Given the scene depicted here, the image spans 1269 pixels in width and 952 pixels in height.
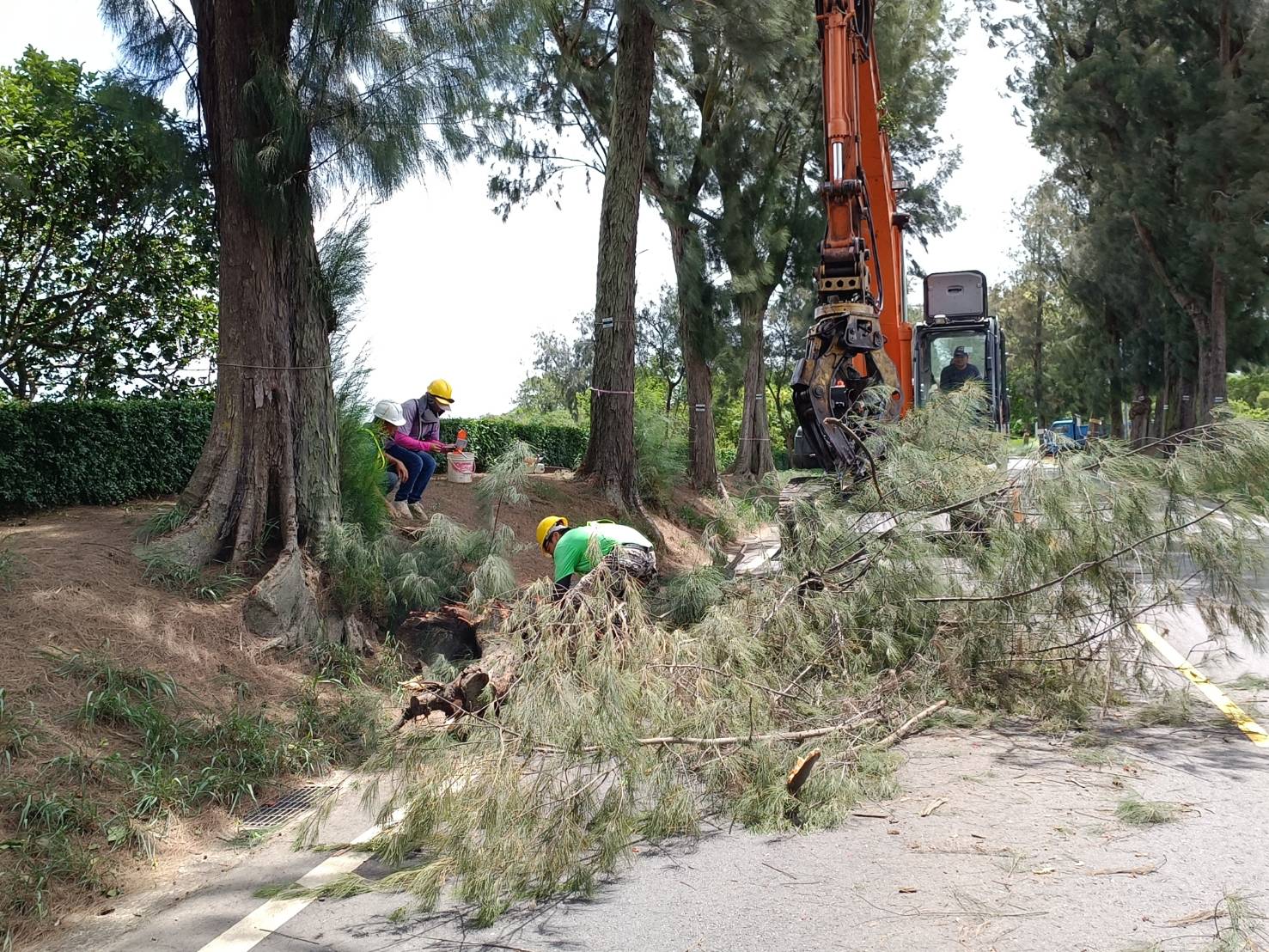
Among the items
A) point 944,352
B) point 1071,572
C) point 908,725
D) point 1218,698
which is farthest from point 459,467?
point 1218,698

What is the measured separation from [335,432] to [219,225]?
5.74 ft

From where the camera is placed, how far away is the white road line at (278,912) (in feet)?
11.7

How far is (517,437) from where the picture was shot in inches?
718

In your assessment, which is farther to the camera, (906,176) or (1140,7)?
(906,176)

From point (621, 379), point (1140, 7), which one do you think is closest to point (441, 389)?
point (621, 379)

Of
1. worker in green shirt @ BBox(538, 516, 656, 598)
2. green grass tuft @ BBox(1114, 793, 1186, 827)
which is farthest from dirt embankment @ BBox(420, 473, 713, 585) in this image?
green grass tuft @ BBox(1114, 793, 1186, 827)

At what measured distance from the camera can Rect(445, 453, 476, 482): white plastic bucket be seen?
41.1 ft

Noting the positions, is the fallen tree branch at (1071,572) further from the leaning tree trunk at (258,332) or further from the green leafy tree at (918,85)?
the green leafy tree at (918,85)

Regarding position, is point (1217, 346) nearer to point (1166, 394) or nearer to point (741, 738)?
point (1166, 394)

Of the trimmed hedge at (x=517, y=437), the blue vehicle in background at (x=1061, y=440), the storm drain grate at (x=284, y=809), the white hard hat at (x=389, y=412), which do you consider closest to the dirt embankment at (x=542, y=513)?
the white hard hat at (x=389, y=412)

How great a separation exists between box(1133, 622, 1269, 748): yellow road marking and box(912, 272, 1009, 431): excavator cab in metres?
6.25

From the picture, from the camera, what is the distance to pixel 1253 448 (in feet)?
19.1

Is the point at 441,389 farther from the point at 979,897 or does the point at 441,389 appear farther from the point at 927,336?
the point at 979,897

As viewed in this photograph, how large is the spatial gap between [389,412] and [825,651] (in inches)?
212
